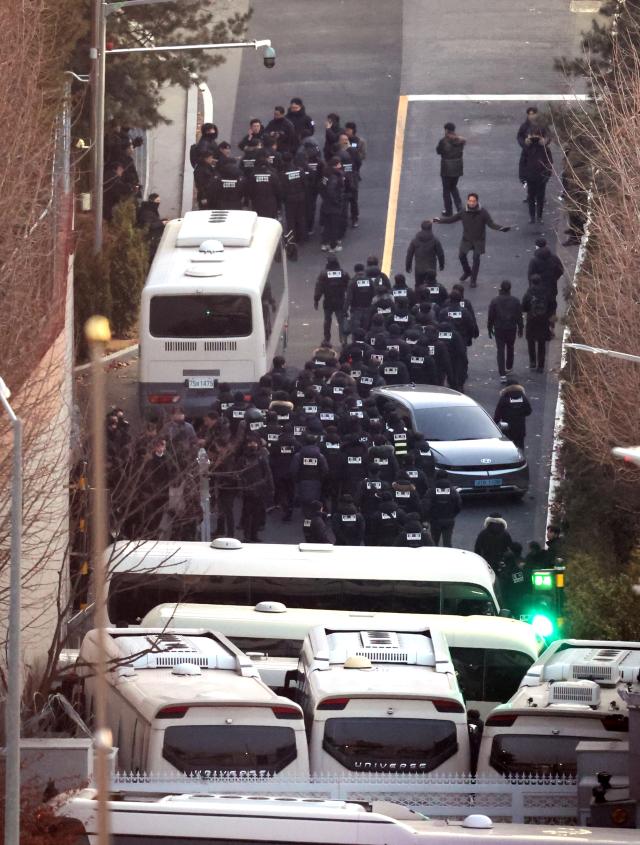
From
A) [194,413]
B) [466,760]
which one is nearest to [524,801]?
[466,760]

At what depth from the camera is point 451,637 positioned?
76.7 ft

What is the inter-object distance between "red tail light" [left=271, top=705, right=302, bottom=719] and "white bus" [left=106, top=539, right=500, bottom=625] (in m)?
7.09

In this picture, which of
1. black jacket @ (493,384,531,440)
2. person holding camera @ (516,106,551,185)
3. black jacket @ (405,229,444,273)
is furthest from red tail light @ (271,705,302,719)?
person holding camera @ (516,106,551,185)

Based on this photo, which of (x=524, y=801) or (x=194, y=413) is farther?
(x=194, y=413)

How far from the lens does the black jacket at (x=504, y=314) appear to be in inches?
1437

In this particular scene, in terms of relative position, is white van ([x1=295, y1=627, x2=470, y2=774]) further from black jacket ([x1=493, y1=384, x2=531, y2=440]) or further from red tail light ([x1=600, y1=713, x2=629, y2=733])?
black jacket ([x1=493, y1=384, x2=531, y2=440])

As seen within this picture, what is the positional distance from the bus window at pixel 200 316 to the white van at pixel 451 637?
447 inches

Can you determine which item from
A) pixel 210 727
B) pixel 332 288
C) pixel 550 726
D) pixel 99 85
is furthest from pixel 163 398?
pixel 210 727

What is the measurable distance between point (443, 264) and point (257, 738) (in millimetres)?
23149

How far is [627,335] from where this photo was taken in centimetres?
2873

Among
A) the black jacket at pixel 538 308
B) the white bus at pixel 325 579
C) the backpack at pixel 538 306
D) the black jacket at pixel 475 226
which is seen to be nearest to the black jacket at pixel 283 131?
the black jacket at pixel 475 226

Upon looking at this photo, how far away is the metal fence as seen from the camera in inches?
672

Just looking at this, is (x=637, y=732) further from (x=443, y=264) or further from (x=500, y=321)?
(x=443, y=264)

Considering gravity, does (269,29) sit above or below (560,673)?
above
